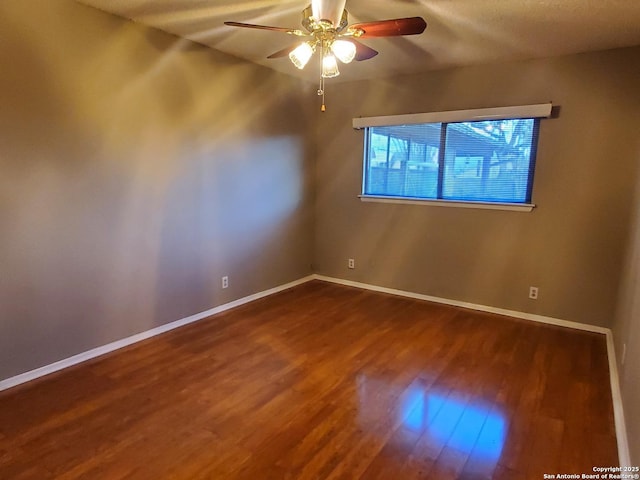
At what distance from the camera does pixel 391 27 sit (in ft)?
6.49

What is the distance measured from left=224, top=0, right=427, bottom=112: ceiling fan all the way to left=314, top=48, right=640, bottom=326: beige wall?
1.89m

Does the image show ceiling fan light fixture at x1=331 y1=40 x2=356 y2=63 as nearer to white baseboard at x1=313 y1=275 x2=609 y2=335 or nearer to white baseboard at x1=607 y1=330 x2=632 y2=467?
white baseboard at x1=607 y1=330 x2=632 y2=467

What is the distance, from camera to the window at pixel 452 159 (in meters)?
3.57

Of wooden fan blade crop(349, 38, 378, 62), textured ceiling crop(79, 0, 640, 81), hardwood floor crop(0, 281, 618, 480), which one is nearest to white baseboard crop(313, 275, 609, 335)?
hardwood floor crop(0, 281, 618, 480)

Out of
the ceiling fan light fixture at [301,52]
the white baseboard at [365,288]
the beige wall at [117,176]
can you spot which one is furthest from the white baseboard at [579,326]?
the ceiling fan light fixture at [301,52]

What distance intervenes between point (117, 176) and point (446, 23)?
2531mm

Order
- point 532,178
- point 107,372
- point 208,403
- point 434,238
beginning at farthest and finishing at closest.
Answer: point 434,238, point 532,178, point 107,372, point 208,403

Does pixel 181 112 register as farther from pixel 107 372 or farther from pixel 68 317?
pixel 107 372

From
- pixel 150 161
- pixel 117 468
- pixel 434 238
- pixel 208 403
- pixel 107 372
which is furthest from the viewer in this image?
pixel 434 238

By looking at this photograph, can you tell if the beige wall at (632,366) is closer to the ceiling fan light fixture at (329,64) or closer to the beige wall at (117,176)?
the ceiling fan light fixture at (329,64)

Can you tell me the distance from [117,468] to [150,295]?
61.6 inches

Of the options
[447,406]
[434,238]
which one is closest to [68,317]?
[447,406]

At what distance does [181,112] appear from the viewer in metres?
3.17

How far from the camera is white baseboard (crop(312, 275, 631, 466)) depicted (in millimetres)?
1919
